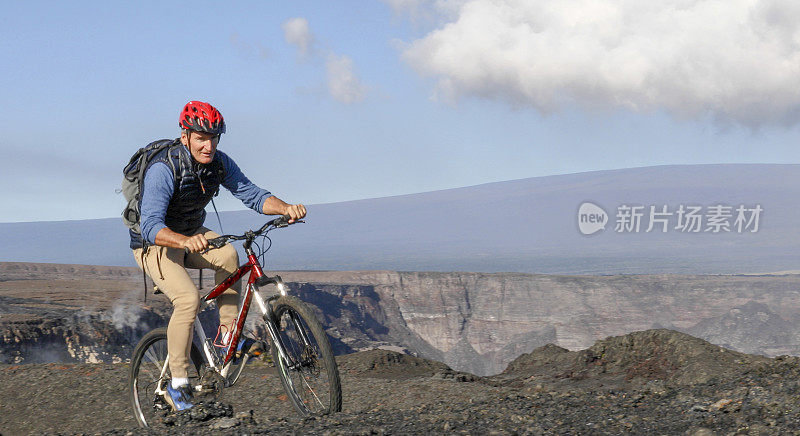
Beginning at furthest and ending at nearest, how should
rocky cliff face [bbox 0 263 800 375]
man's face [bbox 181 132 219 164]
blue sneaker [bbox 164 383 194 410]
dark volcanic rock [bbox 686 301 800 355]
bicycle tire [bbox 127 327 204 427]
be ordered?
dark volcanic rock [bbox 686 301 800 355] < rocky cliff face [bbox 0 263 800 375] < bicycle tire [bbox 127 327 204 427] < blue sneaker [bbox 164 383 194 410] < man's face [bbox 181 132 219 164]

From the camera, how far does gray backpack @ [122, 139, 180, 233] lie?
552 centimetres

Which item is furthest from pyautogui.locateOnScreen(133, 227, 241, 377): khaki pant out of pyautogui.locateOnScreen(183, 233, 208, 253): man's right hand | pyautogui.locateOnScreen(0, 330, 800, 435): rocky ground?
pyautogui.locateOnScreen(183, 233, 208, 253): man's right hand

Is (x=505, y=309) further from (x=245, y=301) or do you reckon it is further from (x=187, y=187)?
(x=187, y=187)

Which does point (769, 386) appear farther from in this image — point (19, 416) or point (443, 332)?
point (443, 332)

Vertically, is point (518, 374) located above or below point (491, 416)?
below

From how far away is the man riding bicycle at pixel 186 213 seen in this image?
209 inches

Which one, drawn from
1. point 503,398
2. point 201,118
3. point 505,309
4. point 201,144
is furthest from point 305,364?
point 505,309

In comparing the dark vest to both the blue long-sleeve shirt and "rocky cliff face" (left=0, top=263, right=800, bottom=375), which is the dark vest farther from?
"rocky cliff face" (left=0, top=263, right=800, bottom=375)

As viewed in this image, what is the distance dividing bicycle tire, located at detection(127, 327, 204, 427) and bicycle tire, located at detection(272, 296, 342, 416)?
3.46 feet

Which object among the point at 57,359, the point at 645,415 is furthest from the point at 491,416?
the point at 57,359

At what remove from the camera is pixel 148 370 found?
6621mm

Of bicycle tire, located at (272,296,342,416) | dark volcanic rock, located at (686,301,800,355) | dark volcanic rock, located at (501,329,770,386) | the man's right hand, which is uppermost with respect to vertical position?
the man's right hand

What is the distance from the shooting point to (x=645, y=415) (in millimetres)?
5621

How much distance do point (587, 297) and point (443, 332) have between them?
77.9 feet
